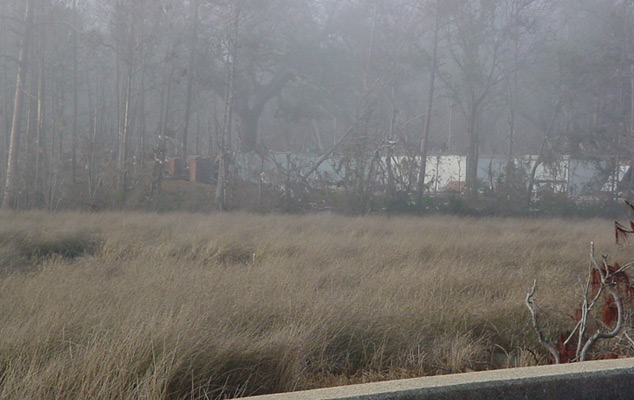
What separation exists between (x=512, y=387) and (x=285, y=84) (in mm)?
27681

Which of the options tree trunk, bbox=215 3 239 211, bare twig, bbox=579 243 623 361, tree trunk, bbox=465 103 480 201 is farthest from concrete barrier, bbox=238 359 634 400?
tree trunk, bbox=465 103 480 201

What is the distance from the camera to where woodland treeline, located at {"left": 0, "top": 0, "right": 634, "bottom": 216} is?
21.8 m

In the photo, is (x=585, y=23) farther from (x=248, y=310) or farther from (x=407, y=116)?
(x=248, y=310)

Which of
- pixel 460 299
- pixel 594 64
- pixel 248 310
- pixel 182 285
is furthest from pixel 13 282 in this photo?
pixel 594 64

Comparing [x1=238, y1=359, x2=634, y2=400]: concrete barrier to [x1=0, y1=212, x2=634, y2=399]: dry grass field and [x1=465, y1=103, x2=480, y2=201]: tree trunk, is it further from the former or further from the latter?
[x1=465, y1=103, x2=480, y2=201]: tree trunk

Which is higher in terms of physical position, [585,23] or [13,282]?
[585,23]

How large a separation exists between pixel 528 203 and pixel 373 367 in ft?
68.1

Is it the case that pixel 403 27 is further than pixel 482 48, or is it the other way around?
pixel 482 48

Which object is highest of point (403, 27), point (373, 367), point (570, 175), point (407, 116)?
point (403, 27)

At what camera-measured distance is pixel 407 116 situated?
37.1 meters

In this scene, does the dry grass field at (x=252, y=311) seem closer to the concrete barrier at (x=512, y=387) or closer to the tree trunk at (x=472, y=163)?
the concrete barrier at (x=512, y=387)

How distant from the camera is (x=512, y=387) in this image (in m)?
3.54

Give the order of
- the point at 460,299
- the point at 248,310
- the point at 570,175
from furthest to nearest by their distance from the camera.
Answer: the point at 570,175 < the point at 460,299 < the point at 248,310

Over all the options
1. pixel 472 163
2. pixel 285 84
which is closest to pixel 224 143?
pixel 285 84
